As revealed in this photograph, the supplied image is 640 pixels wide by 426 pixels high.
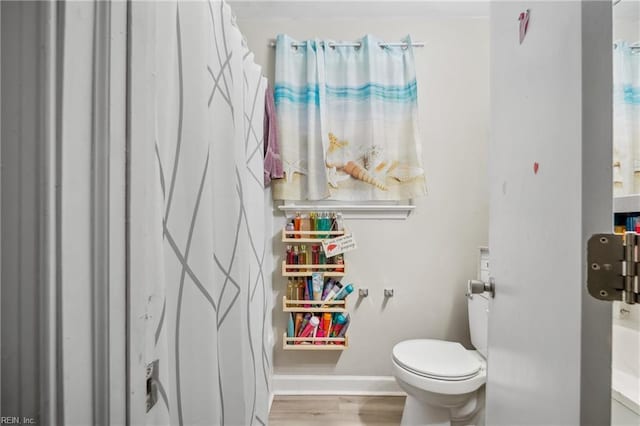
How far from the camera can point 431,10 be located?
71.7 inches

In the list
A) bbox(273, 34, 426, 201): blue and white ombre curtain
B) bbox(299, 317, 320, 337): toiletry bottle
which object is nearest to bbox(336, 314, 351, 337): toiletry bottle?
bbox(299, 317, 320, 337): toiletry bottle

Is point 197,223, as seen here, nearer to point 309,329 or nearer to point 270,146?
point 270,146

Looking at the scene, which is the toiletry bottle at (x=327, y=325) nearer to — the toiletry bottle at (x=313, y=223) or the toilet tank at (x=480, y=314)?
the toiletry bottle at (x=313, y=223)

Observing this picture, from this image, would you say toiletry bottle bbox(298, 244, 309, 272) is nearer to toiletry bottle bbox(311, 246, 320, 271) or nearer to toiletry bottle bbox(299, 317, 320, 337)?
toiletry bottle bbox(311, 246, 320, 271)

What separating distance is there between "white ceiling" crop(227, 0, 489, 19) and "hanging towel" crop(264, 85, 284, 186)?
597 mm

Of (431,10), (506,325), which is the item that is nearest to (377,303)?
(506,325)

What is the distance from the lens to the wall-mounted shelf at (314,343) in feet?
5.67

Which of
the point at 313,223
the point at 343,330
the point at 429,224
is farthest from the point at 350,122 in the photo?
the point at 343,330

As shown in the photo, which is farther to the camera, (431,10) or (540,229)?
(431,10)

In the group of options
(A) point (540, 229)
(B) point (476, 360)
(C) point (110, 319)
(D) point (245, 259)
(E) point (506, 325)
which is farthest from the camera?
(B) point (476, 360)

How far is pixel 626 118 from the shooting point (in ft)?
1.58

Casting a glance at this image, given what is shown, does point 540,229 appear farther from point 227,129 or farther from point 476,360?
point 476,360

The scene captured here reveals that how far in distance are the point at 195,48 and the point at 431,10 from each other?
5.66 ft

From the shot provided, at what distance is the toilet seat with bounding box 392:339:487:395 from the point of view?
1282mm
